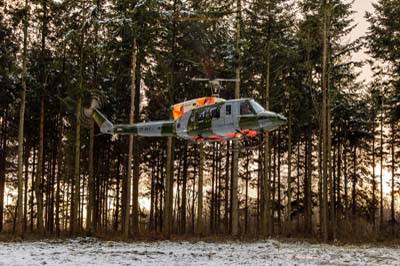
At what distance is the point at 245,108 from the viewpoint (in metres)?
13.4

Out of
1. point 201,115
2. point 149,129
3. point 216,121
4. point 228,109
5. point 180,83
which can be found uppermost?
point 180,83

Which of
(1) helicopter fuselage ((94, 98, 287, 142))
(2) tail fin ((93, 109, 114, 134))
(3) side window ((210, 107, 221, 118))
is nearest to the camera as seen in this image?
Result: (1) helicopter fuselage ((94, 98, 287, 142))

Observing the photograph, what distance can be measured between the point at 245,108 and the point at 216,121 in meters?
0.95

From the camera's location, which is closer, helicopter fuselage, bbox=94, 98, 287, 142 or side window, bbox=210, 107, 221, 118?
helicopter fuselage, bbox=94, 98, 287, 142

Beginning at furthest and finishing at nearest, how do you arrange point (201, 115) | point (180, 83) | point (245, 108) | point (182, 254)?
1. point (180, 83)
2. point (182, 254)
3. point (201, 115)
4. point (245, 108)

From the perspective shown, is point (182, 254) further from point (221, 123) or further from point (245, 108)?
point (245, 108)

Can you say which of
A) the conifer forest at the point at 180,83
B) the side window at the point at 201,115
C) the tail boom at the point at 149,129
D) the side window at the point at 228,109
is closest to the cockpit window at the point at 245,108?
the side window at the point at 228,109

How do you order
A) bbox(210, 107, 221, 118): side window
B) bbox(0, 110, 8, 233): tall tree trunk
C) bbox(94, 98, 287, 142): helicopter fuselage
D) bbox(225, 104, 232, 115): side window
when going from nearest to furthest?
→ bbox(94, 98, 287, 142): helicopter fuselage, bbox(225, 104, 232, 115): side window, bbox(210, 107, 221, 118): side window, bbox(0, 110, 8, 233): tall tree trunk

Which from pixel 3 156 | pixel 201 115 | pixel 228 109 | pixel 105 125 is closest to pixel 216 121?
pixel 228 109

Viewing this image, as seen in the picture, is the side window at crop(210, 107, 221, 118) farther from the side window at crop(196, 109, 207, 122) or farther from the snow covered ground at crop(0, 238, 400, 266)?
the snow covered ground at crop(0, 238, 400, 266)

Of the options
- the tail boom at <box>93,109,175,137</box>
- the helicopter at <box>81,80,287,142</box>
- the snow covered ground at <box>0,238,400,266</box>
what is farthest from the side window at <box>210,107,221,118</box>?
the snow covered ground at <box>0,238,400,266</box>

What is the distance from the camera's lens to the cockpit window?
43.7 feet

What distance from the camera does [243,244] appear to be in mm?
21016

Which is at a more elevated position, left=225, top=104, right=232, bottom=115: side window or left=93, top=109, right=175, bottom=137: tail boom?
left=225, top=104, right=232, bottom=115: side window
